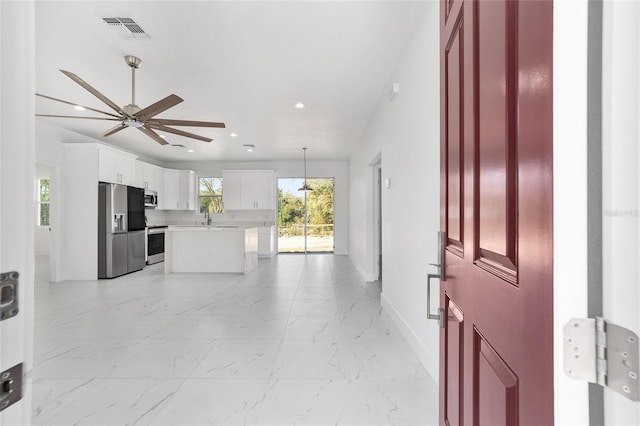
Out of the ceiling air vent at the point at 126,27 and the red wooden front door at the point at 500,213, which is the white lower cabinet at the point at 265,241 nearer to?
the ceiling air vent at the point at 126,27

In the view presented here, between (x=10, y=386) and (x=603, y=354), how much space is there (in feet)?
2.80

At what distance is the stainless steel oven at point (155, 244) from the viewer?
6.82 metres

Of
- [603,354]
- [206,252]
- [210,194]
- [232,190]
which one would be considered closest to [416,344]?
[603,354]

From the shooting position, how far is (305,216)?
8.48 metres

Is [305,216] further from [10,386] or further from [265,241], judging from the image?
[10,386]

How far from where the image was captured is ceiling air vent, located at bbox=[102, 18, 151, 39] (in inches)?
91.4

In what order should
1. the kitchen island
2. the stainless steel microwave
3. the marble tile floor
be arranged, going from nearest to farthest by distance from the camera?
the marble tile floor
the kitchen island
the stainless steel microwave

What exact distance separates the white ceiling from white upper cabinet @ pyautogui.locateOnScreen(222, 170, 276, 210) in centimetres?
335

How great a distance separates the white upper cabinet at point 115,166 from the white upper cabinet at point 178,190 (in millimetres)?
1535

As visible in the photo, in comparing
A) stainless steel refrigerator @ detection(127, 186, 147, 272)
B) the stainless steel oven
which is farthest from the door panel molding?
the stainless steel oven

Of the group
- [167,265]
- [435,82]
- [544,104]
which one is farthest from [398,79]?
[167,265]

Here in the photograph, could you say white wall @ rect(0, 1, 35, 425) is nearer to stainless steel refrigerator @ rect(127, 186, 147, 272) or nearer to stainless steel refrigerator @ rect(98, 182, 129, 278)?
stainless steel refrigerator @ rect(98, 182, 129, 278)

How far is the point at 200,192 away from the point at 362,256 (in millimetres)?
5443

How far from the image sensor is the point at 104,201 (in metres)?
5.42
